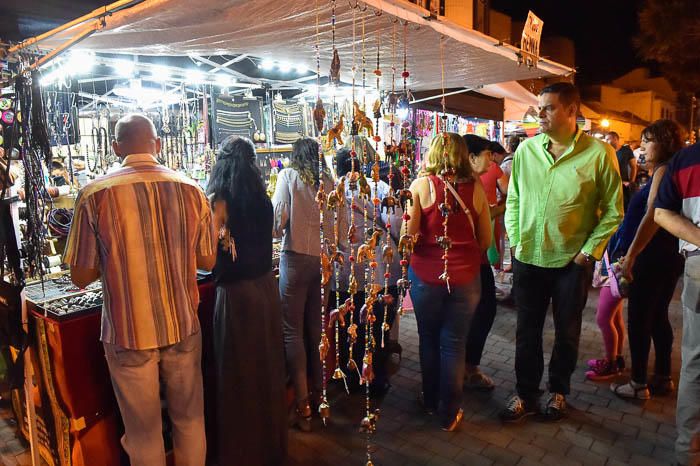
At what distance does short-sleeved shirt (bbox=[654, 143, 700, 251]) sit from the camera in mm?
2182

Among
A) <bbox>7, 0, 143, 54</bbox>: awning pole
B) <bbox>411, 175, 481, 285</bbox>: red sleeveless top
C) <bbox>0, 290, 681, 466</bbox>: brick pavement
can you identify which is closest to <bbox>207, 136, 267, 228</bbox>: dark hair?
<bbox>7, 0, 143, 54</bbox>: awning pole

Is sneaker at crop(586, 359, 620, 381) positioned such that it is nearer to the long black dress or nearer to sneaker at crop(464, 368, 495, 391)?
sneaker at crop(464, 368, 495, 391)

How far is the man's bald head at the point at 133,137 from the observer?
1.99 metres

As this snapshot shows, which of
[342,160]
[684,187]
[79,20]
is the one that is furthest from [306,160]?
[684,187]

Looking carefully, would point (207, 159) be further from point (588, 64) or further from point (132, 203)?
point (588, 64)

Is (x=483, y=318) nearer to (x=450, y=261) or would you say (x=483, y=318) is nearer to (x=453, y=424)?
(x=453, y=424)

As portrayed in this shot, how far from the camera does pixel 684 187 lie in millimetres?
2229

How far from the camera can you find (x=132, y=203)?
1.89m

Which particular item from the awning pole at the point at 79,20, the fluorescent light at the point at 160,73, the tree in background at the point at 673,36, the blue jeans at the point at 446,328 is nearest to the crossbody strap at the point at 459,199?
the blue jeans at the point at 446,328

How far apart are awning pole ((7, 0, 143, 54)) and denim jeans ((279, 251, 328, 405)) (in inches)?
57.5

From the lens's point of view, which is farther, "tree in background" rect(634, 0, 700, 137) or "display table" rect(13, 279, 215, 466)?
"tree in background" rect(634, 0, 700, 137)

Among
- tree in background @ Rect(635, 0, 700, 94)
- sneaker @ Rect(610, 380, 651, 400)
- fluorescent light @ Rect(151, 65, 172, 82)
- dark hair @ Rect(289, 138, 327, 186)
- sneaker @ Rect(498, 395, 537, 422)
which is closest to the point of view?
dark hair @ Rect(289, 138, 327, 186)

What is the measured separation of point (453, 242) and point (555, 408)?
4.16 feet

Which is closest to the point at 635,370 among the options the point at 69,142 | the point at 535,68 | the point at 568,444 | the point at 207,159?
the point at 568,444
